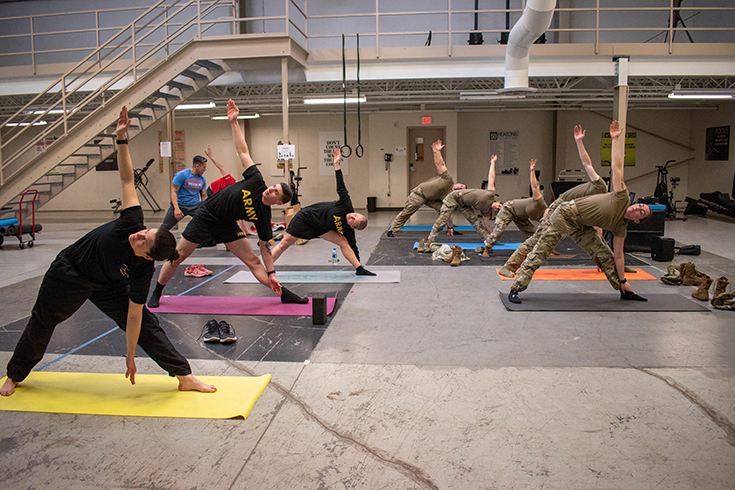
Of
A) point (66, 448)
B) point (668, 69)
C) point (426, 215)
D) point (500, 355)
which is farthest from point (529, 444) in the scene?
point (426, 215)

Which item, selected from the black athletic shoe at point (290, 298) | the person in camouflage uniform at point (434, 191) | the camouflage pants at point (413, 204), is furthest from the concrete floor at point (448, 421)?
the camouflage pants at point (413, 204)

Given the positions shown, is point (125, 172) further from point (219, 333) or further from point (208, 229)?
point (208, 229)

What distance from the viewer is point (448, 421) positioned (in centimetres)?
310

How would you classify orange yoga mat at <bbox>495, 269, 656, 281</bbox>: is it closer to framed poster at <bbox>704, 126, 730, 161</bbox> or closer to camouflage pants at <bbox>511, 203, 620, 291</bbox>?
camouflage pants at <bbox>511, 203, 620, 291</bbox>

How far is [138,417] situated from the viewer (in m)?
3.19

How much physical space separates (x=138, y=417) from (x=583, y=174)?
49.0 feet

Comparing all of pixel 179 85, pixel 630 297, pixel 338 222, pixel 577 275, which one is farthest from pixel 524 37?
pixel 179 85

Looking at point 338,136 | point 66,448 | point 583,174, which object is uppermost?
point 338,136

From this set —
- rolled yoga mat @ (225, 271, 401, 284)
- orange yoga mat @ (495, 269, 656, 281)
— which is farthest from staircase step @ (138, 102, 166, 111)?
orange yoga mat @ (495, 269, 656, 281)

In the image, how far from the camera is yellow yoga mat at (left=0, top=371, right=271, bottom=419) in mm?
3252

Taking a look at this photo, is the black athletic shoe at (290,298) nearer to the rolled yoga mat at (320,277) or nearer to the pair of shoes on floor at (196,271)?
the rolled yoga mat at (320,277)

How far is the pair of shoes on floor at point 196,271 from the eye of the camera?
735 cm

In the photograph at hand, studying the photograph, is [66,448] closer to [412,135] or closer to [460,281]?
[460,281]

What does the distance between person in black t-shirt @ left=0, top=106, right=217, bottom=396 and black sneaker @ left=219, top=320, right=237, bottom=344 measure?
1005 millimetres
